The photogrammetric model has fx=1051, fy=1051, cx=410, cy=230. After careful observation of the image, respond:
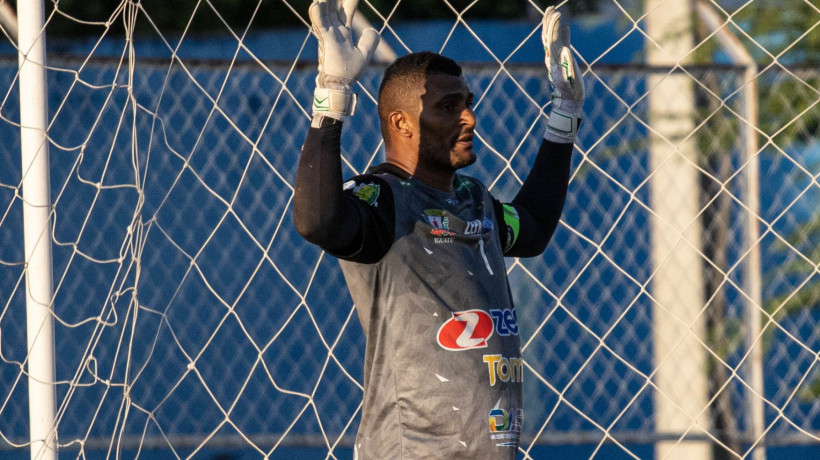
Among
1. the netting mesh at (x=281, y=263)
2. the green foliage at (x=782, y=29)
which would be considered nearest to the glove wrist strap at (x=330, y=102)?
the netting mesh at (x=281, y=263)

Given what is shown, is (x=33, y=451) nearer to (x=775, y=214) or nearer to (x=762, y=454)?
(x=762, y=454)

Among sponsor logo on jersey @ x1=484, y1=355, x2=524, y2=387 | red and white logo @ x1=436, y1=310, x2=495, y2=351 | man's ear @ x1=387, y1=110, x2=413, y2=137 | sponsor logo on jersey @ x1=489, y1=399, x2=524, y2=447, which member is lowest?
sponsor logo on jersey @ x1=489, y1=399, x2=524, y2=447

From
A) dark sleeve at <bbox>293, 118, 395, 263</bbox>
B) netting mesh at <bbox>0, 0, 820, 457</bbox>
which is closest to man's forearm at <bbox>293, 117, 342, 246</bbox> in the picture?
dark sleeve at <bbox>293, 118, 395, 263</bbox>

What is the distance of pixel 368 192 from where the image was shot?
5.91 ft

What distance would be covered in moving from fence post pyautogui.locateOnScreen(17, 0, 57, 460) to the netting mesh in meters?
1.75

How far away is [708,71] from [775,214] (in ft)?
2.50

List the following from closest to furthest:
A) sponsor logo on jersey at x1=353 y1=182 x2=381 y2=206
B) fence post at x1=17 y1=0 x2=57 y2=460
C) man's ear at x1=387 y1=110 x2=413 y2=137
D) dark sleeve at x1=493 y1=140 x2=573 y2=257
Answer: sponsor logo on jersey at x1=353 y1=182 x2=381 y2=206
man's ear at x1=387 y1=110 x2=413 y2=137
dark sleeve at x1=493 y1=140 x2=573 y2=257
fence post at x1=17 y1=0 x2=57 y2=460

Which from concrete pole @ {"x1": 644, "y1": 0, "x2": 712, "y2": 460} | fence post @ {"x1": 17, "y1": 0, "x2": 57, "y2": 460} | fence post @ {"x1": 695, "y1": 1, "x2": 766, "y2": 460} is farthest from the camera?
concrete pole @ {"x1": 644, "y1": 0, "x2": 712, "y2": 460}

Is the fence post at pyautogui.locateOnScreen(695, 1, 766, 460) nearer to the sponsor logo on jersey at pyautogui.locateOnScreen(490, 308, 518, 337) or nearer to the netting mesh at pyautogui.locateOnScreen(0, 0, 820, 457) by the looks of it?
the netting mesh at pyautogui.locateOnScreen(0, 0, 820, 457)

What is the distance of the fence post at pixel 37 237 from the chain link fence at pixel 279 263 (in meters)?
1.74

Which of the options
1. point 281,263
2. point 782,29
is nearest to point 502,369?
point 281,263

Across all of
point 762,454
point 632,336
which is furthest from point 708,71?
point 762,454

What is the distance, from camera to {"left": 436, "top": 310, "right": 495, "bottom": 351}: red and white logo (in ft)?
5.95

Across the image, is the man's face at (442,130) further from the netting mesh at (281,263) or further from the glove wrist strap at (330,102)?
the netting mesh at (281,263)
